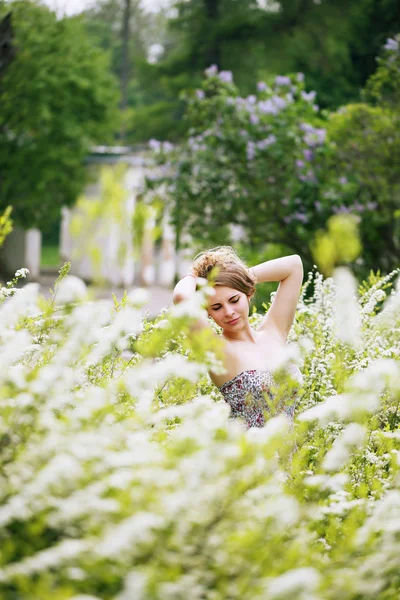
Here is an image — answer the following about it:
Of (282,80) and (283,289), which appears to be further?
(282,80)

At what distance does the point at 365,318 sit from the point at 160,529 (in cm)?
265

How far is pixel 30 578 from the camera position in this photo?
1.69 m

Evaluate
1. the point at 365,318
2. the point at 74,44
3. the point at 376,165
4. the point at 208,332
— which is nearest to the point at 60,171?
the point at 74,44

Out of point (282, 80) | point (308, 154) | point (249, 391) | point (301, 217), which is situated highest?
point (282, 80)

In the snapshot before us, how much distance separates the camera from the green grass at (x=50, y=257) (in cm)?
3263

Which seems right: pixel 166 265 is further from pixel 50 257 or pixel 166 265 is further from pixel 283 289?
pixel 283 289

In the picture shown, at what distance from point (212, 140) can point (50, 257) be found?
24.7 meters

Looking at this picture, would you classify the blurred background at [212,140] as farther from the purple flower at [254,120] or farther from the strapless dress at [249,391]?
the strapless dress at [249,391]

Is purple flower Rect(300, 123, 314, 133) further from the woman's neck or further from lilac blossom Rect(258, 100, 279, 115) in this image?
the woman's neck

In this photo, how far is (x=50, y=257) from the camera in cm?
3597

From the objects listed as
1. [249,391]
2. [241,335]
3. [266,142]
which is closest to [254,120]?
[266,142]

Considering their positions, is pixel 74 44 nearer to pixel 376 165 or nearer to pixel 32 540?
pixel 376 165

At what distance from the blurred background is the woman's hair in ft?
1.31

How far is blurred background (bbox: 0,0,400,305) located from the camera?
1139 centimetres
